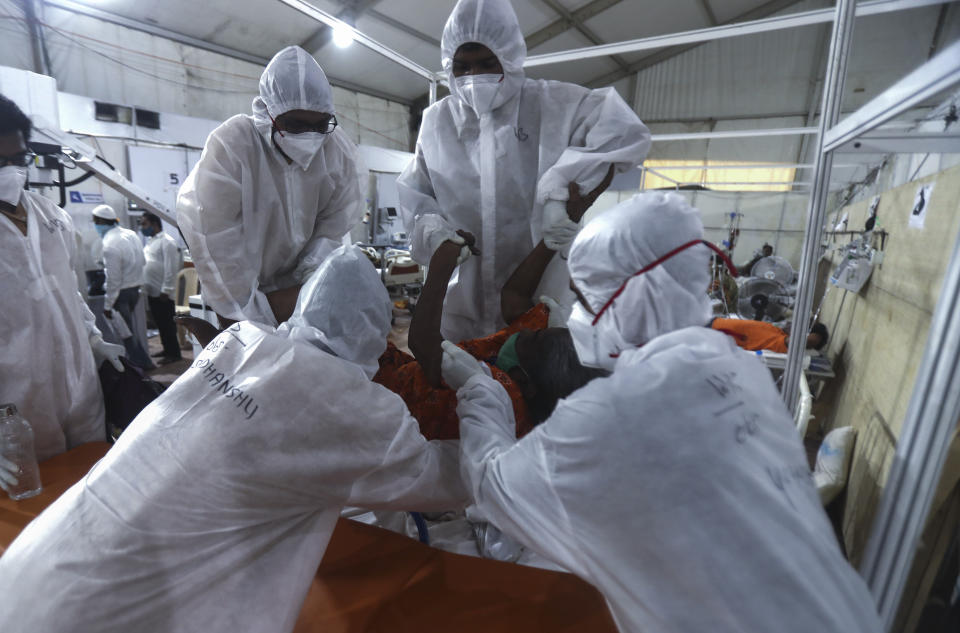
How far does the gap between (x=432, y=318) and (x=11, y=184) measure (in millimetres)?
1515

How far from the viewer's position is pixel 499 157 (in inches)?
58.4

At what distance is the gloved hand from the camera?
4.03 feet

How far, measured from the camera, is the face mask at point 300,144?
5.42ft

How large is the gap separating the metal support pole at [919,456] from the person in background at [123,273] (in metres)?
4.85

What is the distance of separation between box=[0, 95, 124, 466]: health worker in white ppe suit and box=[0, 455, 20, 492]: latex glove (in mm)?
220

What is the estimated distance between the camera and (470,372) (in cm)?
122

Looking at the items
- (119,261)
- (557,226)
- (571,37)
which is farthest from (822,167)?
(571,37)

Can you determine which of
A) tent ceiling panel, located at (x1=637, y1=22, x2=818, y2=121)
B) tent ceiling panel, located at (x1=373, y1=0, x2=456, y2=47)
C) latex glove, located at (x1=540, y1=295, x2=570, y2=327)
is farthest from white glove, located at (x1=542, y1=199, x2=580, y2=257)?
tent ceiling panel, located at (x1=637, y1=22, x2=818, y2=121)

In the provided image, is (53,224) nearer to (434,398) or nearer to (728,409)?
(434,398)

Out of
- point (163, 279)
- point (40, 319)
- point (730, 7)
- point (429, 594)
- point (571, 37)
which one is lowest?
point (429, 594)

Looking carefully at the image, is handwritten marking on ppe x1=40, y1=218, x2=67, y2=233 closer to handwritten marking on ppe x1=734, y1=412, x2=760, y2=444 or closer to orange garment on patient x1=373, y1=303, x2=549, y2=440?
orange garment on patient x1=373, y1=303, x2=549, y2=440

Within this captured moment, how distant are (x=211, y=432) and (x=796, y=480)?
0.99 meters

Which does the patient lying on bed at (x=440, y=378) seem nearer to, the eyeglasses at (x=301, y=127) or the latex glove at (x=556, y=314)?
the latex glove at (x=556, y=314)

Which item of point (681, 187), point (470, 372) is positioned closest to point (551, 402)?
point (470, 372)
